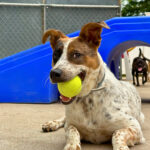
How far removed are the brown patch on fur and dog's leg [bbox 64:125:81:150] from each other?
24.4 inches

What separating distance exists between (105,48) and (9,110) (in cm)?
210

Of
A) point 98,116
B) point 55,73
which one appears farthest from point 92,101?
point 55,73

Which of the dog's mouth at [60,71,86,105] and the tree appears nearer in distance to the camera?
the dog's mouth at [60,71,86,105]

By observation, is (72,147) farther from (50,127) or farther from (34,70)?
(34,70)

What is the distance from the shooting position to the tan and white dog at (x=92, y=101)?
277 centimetres

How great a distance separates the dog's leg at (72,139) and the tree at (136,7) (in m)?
26.8

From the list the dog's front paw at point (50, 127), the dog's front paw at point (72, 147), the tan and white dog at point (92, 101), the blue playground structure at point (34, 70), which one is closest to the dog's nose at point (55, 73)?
the tan and white dog at point (92, 101)

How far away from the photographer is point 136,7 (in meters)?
29.1

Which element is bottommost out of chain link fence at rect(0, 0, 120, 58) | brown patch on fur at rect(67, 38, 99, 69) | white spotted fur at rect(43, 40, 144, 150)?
white spotted fur at rect(43, 40, 144, 150)

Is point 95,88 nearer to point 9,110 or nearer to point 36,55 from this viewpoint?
point 9,110

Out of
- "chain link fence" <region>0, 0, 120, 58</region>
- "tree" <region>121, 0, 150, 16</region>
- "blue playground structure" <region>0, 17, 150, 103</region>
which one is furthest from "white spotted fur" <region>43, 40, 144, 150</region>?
"tree" <region>121, 0, 150, 16</region>

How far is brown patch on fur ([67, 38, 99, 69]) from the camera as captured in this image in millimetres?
2768

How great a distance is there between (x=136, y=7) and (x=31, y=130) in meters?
26.9

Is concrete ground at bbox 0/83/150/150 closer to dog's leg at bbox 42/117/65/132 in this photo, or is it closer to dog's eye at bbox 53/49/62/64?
dog's leg at bbox 42/117/65/132
